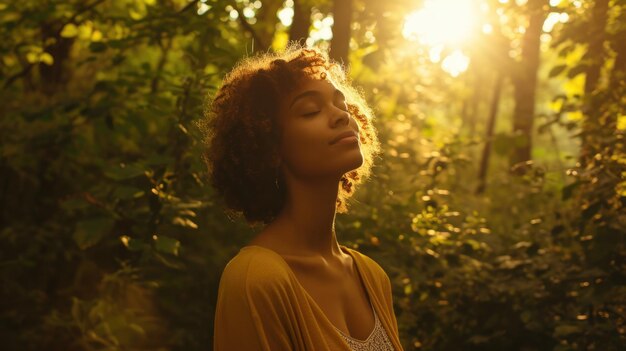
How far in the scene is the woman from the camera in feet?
6.61

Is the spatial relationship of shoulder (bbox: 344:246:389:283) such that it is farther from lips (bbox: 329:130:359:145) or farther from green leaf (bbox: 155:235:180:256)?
green leaf (bbox: 155:235:180:256)

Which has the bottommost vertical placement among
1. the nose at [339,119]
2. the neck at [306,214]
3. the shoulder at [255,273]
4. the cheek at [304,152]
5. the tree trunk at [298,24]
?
the shoulder at [255,273]

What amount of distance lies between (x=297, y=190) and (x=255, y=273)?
0.36 m

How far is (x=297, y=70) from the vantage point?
90.3 inches

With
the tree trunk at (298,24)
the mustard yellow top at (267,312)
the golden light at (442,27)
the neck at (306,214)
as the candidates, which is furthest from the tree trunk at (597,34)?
the mustard yellow top at (267,312)

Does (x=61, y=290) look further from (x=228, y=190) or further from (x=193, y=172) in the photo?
(x=228, y=190)

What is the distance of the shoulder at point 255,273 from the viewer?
1.94 m

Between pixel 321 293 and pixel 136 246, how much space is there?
1828 millimetres

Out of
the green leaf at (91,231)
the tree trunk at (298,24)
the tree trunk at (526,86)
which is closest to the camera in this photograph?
the green leaf at (91,231)

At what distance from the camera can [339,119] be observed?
2205 millimetres

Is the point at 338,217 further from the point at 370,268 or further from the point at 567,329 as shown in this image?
the point at 370,268

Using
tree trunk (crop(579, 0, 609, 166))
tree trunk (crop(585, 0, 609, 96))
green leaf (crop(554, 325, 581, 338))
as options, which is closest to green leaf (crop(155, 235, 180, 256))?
green leaf (crop(554, 325, 581, 338))

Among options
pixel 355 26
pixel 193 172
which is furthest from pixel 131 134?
pixel 193 172

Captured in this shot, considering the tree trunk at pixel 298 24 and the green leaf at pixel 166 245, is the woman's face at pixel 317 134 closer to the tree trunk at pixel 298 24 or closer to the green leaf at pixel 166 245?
the green leaf at pixel 166 245
